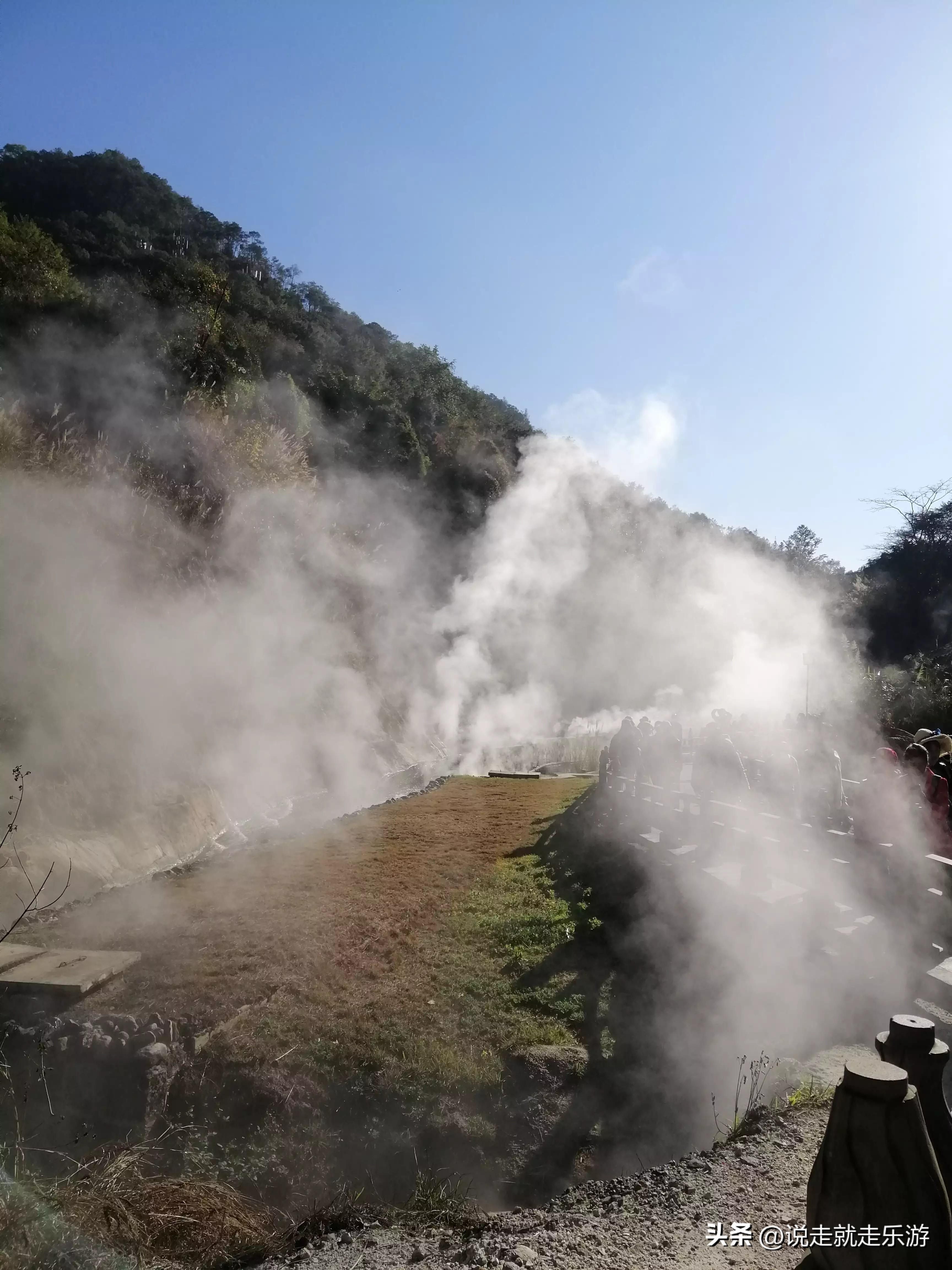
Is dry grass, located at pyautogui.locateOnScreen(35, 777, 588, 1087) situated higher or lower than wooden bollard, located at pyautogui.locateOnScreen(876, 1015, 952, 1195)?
lower

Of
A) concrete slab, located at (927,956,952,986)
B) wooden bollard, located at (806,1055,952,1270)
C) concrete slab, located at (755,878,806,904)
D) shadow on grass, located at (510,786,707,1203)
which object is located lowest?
shadow on grass, located at (510,786,707,1203)

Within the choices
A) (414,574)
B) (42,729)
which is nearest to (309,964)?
(42,729)

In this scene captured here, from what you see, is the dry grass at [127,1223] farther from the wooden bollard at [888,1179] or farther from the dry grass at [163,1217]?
the wooden bollard at [888,1179]

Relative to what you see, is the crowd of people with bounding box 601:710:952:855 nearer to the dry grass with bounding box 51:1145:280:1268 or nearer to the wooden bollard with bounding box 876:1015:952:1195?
the wooden bollard with bounding box 876:1015:952:1195

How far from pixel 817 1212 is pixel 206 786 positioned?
10.7m

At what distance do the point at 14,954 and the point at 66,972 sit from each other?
62cm

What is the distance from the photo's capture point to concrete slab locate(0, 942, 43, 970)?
16.3 feet

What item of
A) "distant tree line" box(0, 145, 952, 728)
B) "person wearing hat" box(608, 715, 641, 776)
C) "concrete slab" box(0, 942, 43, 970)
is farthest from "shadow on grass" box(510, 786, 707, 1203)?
"distant tree line" box(0, 145, 952, 728)

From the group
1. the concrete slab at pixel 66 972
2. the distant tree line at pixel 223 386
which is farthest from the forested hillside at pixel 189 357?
the concrete slab at pixel 66 972

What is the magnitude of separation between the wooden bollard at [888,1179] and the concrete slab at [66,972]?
487cm

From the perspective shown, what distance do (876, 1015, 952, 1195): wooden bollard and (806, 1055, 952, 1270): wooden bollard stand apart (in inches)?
7.7

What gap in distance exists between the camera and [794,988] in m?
4.61

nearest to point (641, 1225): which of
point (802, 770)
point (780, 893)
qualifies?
point (780, 893)

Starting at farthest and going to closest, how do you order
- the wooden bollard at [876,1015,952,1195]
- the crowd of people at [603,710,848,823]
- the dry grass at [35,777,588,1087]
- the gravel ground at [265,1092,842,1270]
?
the crowd of people at [603,710,848,823] < the dry grass at [35,777,588,1087] < the gravel ground at [265,1092,842,1270] < the wooden bollard at [876,1015,952,1195]
